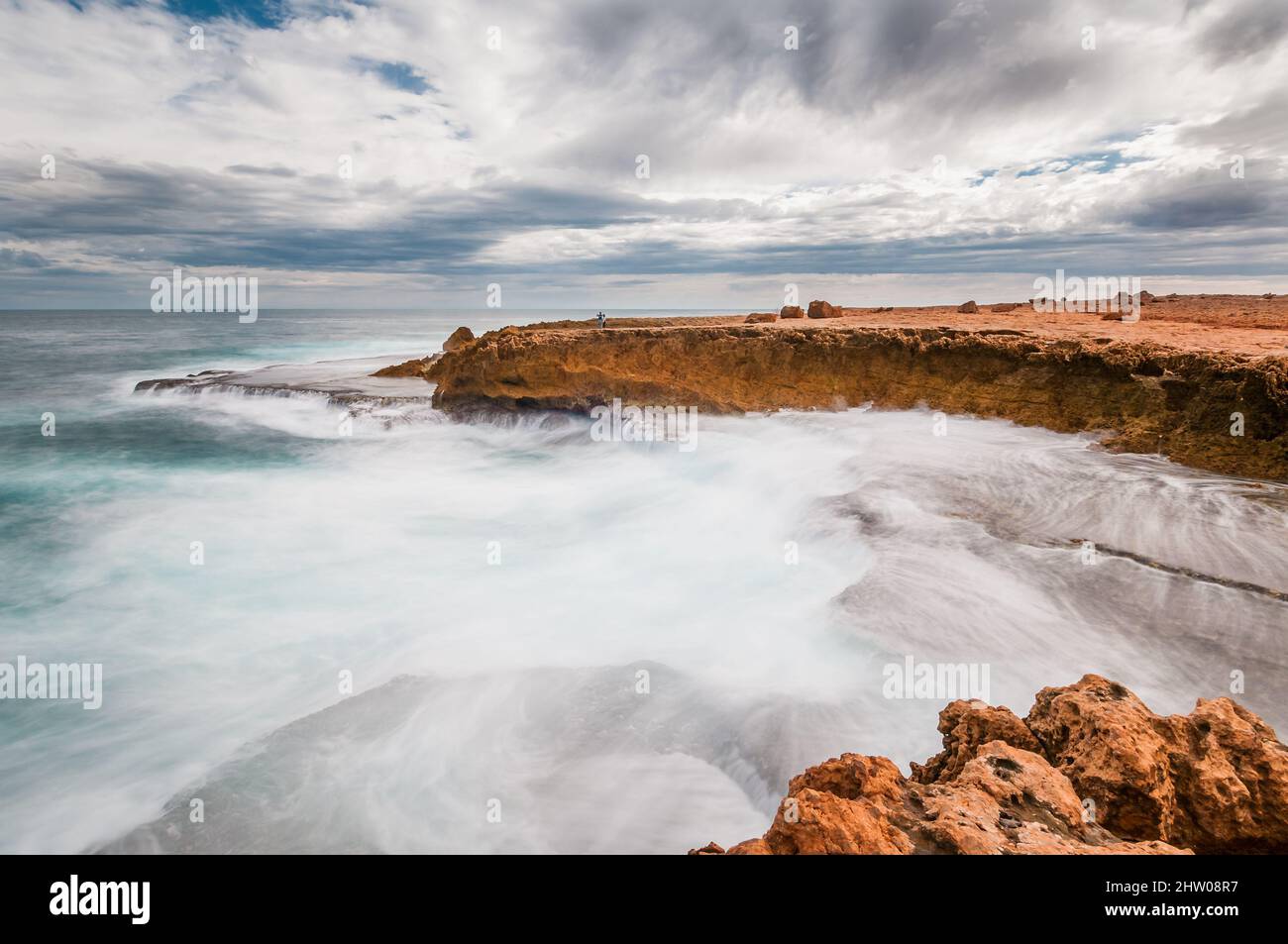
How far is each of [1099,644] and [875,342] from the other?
1115cm

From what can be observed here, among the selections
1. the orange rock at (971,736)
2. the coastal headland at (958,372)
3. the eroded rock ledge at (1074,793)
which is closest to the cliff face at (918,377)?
the coastal headland at (958,372)

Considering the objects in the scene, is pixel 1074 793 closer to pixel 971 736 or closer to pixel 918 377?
pixel 971 736

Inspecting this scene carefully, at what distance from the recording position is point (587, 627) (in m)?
8.80

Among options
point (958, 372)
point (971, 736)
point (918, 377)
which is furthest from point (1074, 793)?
point (918, 377)

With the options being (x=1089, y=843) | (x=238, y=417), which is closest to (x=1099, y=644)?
(x=1089, y=843)

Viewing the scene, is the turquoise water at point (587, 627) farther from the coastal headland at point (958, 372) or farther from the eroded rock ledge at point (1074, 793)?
the eroded rock ledge at point (1074, 793)

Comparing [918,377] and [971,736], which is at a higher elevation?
[918,377]

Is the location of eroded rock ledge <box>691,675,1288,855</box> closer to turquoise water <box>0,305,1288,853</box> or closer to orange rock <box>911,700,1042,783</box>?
orange rock <box>911,700,1042,783</box>

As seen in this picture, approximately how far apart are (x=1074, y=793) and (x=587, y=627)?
6.52 metres

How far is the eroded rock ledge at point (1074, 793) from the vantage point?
268 cm

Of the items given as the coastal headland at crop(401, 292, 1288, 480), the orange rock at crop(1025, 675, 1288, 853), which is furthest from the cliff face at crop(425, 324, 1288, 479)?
the orange rock at crop(1025, 675, 1288, 853)

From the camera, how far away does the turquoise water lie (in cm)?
573

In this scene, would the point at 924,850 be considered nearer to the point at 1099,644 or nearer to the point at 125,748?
the point at 1099,644
